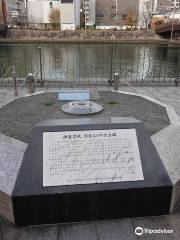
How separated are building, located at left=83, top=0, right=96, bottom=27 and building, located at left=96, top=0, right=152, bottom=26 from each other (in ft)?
5.08

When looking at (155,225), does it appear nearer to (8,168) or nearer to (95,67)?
(8,168)

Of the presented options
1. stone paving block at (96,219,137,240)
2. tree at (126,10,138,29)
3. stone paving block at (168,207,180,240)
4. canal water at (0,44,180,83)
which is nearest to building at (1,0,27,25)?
tree at (126,10,138,29)

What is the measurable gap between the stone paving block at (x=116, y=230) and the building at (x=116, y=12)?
6799 cm

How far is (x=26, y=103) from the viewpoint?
5164 mm

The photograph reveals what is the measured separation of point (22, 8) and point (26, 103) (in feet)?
305

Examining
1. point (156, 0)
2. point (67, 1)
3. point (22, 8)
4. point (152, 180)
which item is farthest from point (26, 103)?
point (22, 8)

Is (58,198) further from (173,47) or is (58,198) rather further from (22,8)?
(22,8)

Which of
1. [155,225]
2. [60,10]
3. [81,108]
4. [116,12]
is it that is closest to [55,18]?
[60,10]

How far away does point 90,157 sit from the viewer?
3207 millimetres

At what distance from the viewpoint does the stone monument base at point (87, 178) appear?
302cm

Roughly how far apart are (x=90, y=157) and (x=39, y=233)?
104cm

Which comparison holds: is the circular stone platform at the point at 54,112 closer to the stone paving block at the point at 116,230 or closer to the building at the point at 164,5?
the stone paving block at the point at 116,230

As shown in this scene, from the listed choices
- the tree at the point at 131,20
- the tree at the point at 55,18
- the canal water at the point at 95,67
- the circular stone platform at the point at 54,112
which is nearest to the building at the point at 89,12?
the tree at the point at 55,18

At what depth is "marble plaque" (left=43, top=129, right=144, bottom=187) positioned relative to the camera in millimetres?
3096
